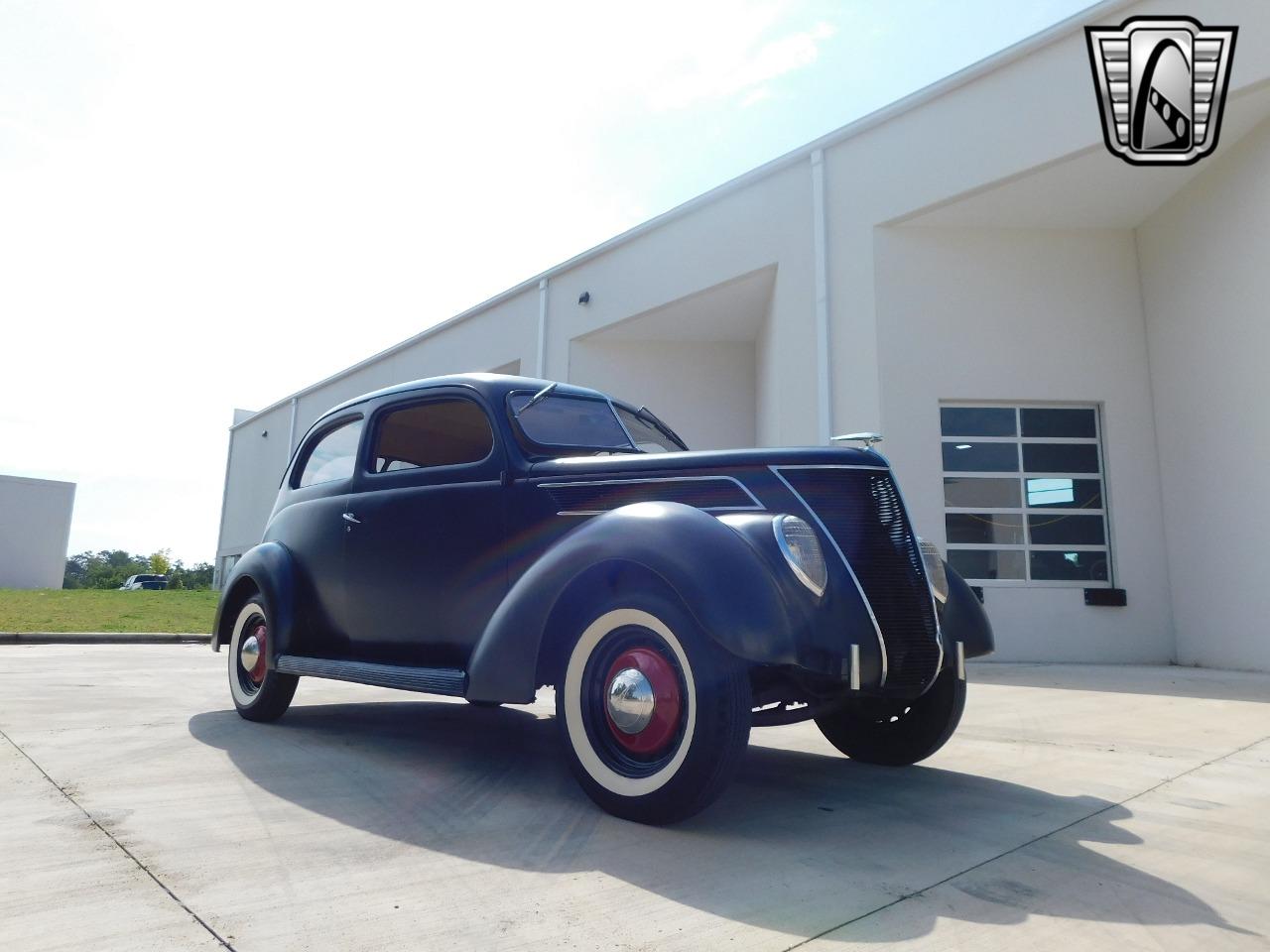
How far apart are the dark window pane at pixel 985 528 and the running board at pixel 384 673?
8.06 m

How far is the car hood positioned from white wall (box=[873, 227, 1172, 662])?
7182mm

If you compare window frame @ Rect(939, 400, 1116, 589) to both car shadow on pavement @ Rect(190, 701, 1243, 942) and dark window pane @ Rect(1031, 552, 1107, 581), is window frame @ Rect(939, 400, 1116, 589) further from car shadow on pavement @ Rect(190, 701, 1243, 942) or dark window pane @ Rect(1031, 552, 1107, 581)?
car shadow on pavement @ Rect(190, 701, 1243, 942)

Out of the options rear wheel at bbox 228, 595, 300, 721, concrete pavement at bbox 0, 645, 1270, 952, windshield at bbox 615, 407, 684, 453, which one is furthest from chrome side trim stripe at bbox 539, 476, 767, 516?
rear wheel at bbox 228, 595, 300, 721

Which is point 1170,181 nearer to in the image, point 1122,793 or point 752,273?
point 752,273

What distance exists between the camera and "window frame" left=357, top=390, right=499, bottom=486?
3.71 meters

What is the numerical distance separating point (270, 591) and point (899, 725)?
318 cm

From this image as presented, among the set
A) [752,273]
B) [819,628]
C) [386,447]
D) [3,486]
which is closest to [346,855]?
[819,628]

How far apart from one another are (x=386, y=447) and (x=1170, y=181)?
9.31m

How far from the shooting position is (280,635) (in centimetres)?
413

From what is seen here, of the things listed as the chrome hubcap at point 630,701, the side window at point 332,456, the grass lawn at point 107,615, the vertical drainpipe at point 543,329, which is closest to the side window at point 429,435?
the side window at point 332,456

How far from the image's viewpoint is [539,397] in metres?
3.83

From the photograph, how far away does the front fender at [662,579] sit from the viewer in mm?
2416

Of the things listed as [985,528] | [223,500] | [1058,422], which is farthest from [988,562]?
[223,500]

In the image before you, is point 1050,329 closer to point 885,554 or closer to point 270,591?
point 885,554
